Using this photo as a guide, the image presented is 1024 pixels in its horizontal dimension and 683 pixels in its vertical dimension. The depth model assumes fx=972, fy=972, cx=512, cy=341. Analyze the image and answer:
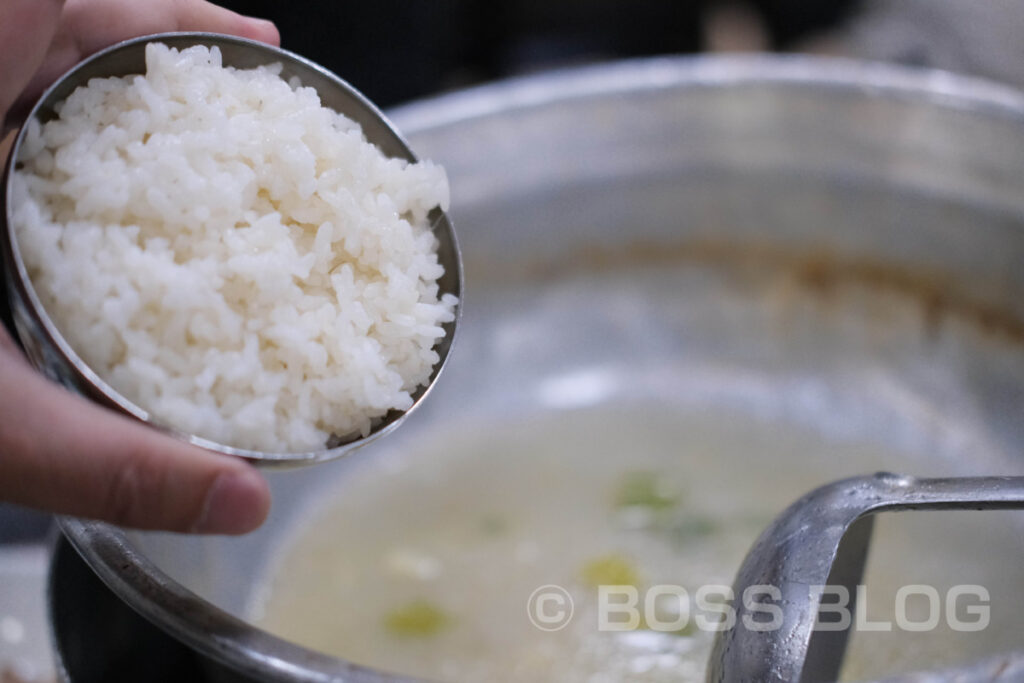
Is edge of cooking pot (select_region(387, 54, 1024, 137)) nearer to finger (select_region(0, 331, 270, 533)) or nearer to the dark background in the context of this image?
the dark background

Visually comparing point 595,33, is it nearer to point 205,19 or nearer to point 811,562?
point 205,19

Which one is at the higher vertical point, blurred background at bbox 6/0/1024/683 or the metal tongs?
blurred background at bbox 6/0/1024/683

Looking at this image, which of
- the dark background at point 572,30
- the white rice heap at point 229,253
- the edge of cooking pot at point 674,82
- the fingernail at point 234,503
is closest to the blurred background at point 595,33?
the dark background at point 572,30

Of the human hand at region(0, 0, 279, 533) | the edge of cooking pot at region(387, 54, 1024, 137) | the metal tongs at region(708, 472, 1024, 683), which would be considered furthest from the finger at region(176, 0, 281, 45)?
the metal tongs at region(708, 472, 1024, 683)

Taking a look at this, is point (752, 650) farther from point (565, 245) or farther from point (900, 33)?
point (900, 33)

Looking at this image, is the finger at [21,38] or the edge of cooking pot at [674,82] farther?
the edge of cooking pot at [674,82]

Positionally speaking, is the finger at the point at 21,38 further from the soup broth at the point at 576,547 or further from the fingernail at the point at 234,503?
the soup broth at the point at 576,547
